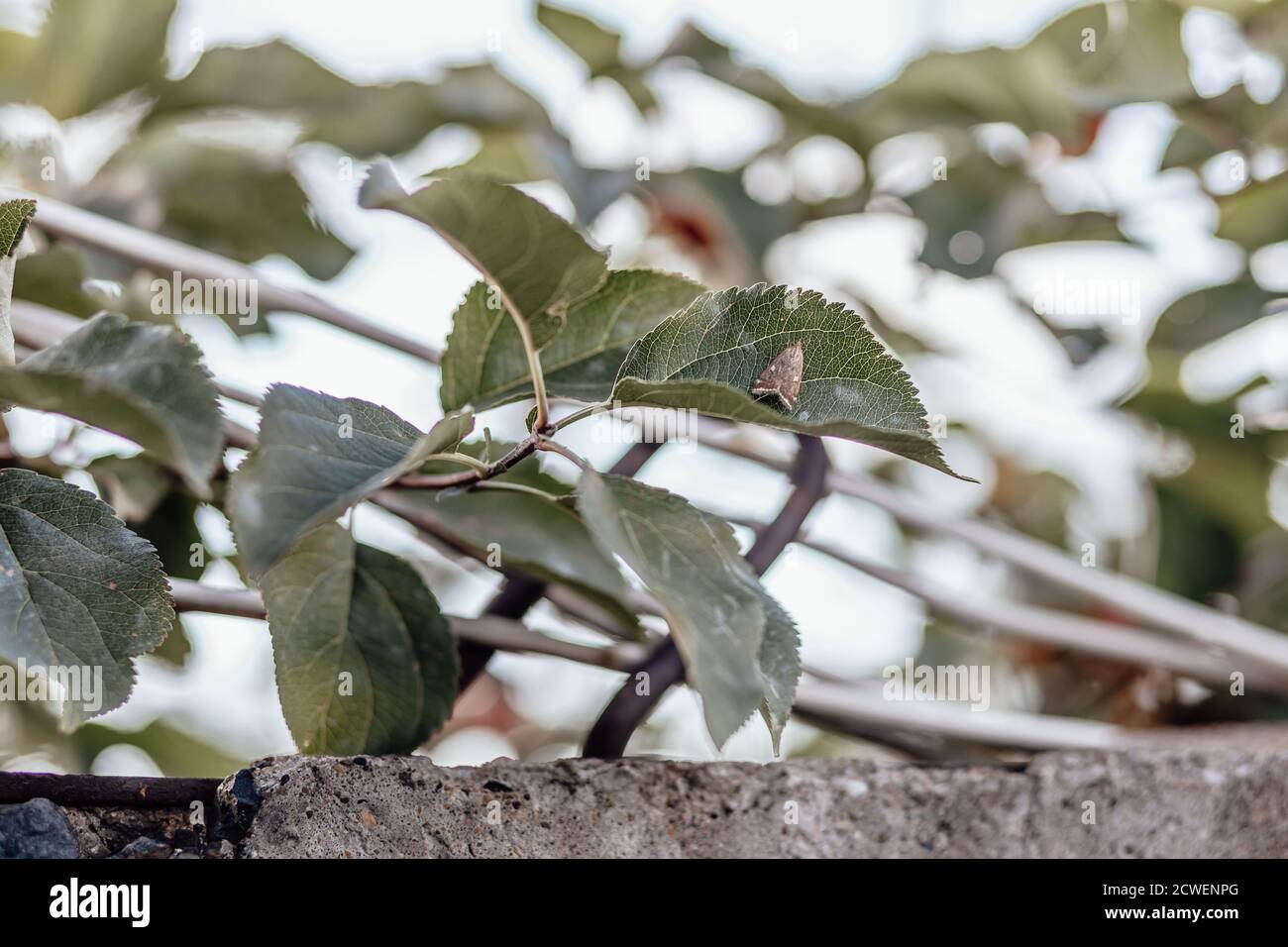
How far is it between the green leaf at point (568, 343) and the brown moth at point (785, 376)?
0.05m

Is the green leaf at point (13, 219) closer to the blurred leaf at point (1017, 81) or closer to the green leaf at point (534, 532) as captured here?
the green leaf at point (534, 532)

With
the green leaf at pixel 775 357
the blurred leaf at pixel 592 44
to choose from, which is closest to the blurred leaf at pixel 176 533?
the green leaf at pixel 775 357

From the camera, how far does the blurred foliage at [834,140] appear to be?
A: 584 millimetres

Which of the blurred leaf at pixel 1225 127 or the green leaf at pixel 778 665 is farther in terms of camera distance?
the blurred leaf at pixel 1225 127

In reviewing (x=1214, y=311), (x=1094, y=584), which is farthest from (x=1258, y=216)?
(x=1094, y=584)

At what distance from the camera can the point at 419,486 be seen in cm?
27

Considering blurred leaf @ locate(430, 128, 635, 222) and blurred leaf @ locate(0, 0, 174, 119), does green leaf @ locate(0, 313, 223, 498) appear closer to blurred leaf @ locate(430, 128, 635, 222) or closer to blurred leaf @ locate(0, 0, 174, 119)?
blurred leaf @ locate(430, 128, 635, 222)

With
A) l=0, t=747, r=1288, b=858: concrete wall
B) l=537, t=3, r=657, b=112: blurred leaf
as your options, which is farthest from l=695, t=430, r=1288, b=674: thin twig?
l=537, t=3, r=657, b=112: blurred leaf

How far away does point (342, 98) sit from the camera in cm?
60

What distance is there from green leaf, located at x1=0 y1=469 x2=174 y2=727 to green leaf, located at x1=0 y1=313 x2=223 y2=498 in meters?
0.06

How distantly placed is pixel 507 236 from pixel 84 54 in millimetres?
477

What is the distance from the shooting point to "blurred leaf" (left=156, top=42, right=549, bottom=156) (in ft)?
1.93
